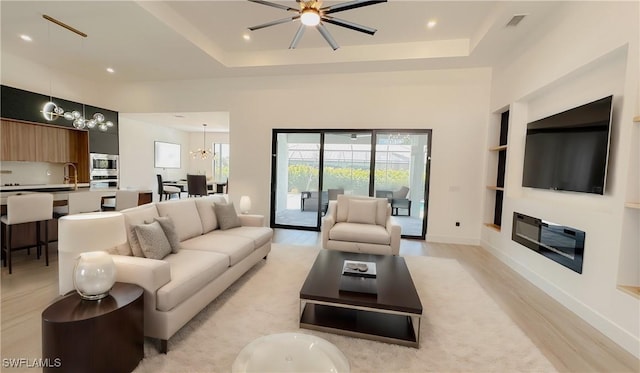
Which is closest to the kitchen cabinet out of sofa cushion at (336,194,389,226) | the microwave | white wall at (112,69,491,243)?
the microwave

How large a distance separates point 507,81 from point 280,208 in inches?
191

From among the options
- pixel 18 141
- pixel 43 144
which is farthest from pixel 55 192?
pixel 43 144

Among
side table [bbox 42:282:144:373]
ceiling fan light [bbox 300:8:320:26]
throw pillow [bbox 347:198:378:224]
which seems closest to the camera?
side table [bbox 42:282:144:373]

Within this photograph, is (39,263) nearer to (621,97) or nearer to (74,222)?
(74,222)

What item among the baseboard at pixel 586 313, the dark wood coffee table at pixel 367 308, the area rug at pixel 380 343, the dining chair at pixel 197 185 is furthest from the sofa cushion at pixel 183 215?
the dining chair at pixel 197 185

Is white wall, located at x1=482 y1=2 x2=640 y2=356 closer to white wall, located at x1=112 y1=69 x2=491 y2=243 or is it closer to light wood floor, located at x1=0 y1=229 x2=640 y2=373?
light wood floor, located at x1=0 y1=229 x2=640 y2=373

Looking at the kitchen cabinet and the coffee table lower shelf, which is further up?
the kitchen cabinet

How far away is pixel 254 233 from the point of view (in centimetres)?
364

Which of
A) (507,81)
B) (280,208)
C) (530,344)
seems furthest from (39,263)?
(507,81)

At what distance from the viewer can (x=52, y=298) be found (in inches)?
107

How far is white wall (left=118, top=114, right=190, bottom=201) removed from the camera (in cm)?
736

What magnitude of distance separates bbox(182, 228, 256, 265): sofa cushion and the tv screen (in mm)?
3642

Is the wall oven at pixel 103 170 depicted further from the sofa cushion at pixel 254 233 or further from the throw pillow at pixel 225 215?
the sofa cushion at pixel 254 233

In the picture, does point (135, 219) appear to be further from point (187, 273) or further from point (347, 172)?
point (347, 172)
